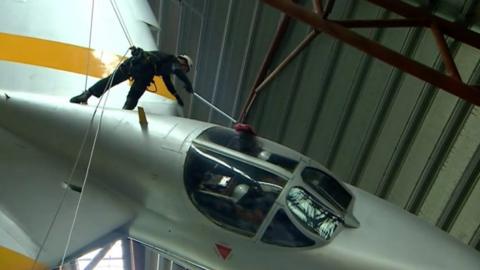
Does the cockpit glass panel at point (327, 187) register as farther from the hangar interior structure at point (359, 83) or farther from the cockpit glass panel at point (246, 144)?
the hangar interior structure at point (359, 83)

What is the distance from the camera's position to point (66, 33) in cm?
625

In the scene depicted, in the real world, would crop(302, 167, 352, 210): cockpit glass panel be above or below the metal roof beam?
below

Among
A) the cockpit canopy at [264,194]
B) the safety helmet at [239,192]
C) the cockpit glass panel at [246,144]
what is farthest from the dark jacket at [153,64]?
the safety helmet at [239,192]

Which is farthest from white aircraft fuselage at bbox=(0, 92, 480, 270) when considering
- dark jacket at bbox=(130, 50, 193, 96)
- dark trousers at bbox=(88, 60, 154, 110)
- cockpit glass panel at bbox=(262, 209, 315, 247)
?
dark jacket at bbox=(130, 50, 193, 96)

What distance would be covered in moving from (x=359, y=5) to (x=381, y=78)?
1.06m

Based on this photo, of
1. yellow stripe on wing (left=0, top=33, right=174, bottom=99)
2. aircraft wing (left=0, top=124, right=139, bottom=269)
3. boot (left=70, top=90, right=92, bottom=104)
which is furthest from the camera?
yellow stripe on wing (left=0, top=33, right=174, bottom=99)

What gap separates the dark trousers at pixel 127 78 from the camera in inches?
195

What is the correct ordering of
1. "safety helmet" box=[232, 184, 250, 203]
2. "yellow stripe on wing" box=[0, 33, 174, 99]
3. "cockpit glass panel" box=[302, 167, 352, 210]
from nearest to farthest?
"safety helmet" box=[232, 184, 250, 203] → "cockpit glass panel" box=[302, 167, 352, 210] → "yellow stripe on wing" box=[0, 33, 174, 99]

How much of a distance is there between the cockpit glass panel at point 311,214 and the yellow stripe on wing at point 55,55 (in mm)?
3131

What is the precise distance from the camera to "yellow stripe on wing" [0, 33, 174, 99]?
5633 mm

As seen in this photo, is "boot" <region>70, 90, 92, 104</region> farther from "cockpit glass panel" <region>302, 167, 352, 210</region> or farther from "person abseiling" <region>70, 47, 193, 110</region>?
"cockpit glass panel" <region>302, 167, 352, 210</region>

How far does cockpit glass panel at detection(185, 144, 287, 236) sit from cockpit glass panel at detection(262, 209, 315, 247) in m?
0.10

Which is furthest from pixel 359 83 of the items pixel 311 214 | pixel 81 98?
pixel 81 98

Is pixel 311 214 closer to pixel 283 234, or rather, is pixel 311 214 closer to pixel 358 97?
pixel 283 234
